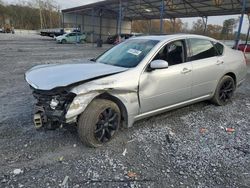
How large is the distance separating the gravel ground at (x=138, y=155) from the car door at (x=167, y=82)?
49 cm

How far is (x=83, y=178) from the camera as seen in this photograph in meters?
2.62

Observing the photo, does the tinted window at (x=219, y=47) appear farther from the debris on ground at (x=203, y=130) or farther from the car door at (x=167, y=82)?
the debris on ground at (x=203, y=130)

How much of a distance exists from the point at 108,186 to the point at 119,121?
44.5 inches

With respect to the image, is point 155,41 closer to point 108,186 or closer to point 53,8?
point 108,186

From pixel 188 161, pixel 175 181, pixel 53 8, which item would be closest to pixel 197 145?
pixel 188 161

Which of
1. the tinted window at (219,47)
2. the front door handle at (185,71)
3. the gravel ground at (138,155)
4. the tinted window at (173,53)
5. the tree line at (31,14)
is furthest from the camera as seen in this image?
the tree line at (31,14)

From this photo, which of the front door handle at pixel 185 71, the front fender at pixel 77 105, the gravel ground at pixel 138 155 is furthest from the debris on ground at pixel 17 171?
the front door handle at pixel 185 71

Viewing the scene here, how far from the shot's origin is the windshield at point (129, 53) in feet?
12.1

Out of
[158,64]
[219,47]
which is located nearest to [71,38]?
[219,47]

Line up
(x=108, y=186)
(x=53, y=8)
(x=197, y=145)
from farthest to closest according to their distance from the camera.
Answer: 1. (x=53, y=8)
2. (x=197, y=145)
3. (x=108, y=186)

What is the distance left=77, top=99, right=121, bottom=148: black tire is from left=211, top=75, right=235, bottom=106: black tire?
8.72 feet

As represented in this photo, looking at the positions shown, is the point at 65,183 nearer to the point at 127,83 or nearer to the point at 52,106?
the point at 52,106

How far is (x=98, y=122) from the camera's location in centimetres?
321

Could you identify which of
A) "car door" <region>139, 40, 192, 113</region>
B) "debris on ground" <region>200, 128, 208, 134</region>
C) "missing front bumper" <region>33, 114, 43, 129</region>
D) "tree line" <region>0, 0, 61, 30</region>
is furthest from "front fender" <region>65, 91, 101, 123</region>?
"tree line" <region>0, 0, 61, 30</region>
